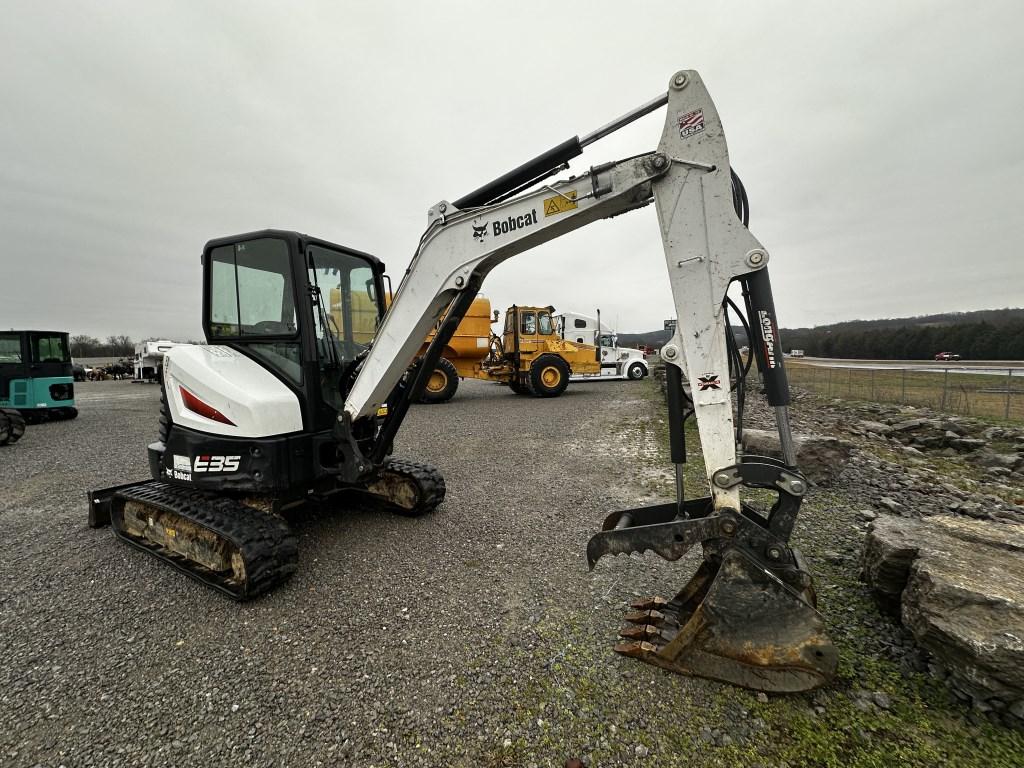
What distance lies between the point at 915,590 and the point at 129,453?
10.9 meters

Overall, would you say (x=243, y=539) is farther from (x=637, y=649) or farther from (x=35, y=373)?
(x=35, y=373)

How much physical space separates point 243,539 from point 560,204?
310 centimetres

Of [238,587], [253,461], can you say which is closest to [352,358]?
[253,461]

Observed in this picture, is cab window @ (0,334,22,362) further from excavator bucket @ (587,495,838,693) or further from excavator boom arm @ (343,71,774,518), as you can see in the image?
excavator bucket @ (587,495,838,693)

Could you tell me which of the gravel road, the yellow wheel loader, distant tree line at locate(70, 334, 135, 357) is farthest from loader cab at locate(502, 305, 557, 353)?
distant tree line at locate(70, 334, 135, 357)

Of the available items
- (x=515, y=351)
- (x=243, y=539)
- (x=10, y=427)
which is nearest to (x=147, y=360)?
(x=10, y=427)

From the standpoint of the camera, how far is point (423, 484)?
14.6 feet

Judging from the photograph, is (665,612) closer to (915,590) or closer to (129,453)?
(915,590)

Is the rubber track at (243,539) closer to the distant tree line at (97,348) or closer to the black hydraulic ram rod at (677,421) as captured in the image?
the black hydraulic ram rod at (677,421)

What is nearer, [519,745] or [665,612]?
[519,745]

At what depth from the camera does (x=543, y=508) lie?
4945 millimetres

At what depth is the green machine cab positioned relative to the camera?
11.1 meters

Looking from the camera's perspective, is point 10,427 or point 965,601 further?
point 10,427

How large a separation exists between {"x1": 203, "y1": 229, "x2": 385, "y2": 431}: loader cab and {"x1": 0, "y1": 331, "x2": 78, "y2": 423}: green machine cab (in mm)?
11723
